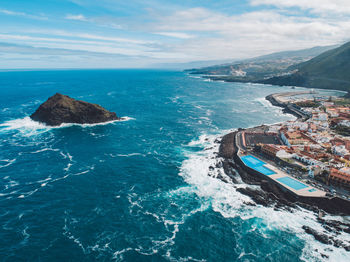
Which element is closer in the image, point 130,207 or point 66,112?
point 130,207

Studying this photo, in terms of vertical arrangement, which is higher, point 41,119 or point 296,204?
point 41,119

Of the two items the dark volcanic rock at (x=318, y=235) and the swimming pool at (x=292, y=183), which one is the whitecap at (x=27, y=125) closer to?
the swimming pool at (x=292, y=183)

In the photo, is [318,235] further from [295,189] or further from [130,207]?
[130,207]

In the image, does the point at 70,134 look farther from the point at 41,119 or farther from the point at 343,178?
the point at 343,178

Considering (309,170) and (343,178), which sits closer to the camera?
(343,178)

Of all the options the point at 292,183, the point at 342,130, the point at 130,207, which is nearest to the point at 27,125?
the point at 130,207

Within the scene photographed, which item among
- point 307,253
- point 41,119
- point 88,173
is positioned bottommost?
point 307,253

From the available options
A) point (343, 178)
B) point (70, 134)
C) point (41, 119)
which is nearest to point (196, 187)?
point (343, 178)
